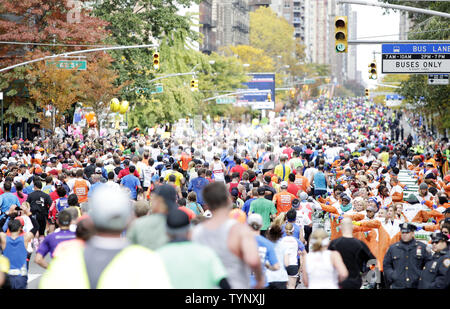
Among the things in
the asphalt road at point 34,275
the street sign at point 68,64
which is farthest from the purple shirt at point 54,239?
the street sign at point 68,64

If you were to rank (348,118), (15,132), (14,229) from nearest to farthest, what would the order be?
(14,229), (15,132), (348,118)

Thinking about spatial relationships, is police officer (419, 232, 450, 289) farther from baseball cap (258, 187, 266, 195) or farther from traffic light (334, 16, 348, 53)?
traffic light (334, 16, 348, 53)

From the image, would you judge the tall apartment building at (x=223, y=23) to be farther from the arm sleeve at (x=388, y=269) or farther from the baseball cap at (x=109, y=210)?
the baseball cap at (x=109, y=210)

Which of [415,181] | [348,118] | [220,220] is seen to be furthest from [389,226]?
[348,118]

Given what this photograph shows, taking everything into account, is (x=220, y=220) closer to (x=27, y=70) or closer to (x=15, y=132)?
(x=27, y=70)

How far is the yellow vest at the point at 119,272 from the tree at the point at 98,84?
1477 inches

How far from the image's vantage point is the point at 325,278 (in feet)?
27.0

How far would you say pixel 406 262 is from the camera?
9.95m

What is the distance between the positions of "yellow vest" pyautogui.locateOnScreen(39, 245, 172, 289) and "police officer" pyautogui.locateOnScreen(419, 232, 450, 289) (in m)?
5.07

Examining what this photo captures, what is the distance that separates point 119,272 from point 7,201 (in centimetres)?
1063

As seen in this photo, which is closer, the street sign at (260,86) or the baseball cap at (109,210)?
the baseball cap at (109,210)

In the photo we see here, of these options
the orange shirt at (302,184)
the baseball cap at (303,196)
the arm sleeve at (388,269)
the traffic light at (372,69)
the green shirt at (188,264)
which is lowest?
the orange shirt at (302,184)

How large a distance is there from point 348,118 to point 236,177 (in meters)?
96.4

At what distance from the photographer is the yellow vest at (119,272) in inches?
187
